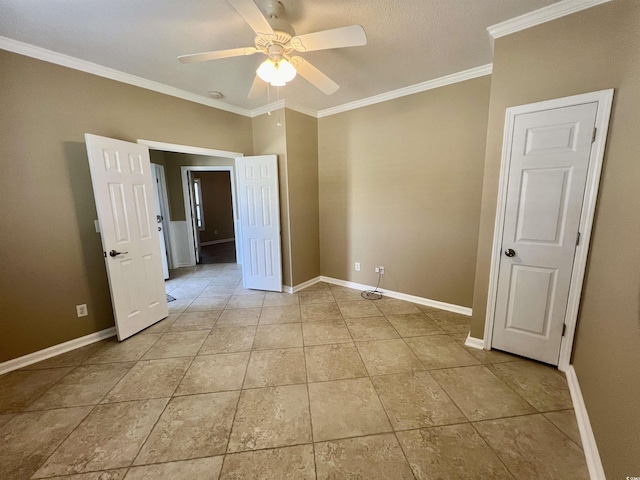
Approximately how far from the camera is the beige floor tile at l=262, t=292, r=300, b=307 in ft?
11.1

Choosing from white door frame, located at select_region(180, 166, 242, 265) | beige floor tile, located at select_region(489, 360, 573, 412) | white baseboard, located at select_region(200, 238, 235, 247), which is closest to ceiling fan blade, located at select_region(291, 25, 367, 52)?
beige floor tile, located at select_region(489, 360, 573, 412)

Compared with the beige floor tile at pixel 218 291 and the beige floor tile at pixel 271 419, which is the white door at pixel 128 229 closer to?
the beige floor tile at pixel 218 291

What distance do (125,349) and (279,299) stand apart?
1.74 m

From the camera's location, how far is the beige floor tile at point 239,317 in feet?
9.39

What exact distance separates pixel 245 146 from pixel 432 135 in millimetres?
2575

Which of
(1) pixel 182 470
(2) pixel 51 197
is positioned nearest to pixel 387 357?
(1) pixel 182 470

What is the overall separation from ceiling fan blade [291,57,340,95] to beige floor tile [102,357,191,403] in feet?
8.34

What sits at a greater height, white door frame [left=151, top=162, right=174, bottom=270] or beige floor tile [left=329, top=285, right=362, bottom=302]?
white door frame [left=151, top=162, right=174, bottom=270]

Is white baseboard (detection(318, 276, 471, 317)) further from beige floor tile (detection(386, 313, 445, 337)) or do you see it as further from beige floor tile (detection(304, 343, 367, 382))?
beige floor tile (detection(304, 343, 367, 382))

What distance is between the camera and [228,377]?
2014 mm

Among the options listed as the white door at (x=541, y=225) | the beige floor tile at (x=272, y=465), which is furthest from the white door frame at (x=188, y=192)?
the white door at (x=541, y=225)

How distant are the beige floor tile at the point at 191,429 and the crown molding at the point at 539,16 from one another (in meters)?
3.38

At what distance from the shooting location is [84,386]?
1.93m

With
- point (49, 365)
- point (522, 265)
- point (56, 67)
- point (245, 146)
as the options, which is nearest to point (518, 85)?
point (522, 265)
